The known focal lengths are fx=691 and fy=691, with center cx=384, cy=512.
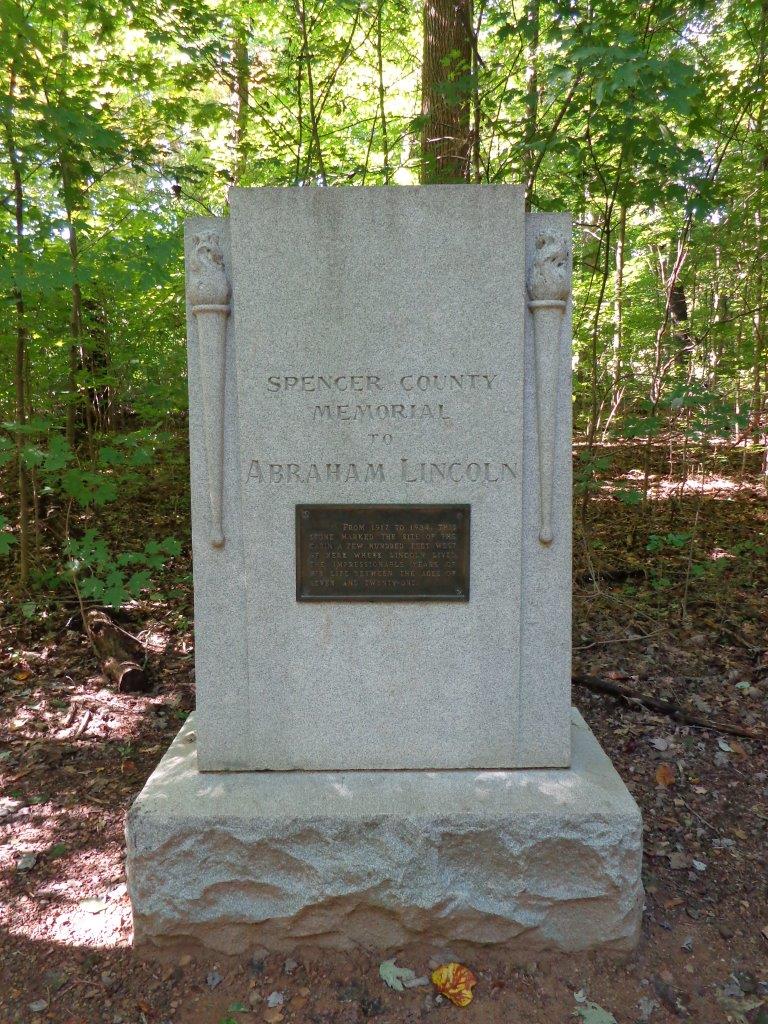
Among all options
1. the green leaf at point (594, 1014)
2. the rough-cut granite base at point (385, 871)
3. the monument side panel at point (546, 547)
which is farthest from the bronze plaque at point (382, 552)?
the green leaf at point (594, 1014)

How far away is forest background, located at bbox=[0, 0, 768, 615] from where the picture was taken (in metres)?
4.32

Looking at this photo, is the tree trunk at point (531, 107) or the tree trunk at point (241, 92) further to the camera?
the tree trunk at point (241, 92)

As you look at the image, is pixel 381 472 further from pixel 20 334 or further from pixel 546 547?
pixel 20 334

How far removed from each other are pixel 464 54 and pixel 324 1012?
267 inches

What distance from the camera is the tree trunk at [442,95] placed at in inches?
226

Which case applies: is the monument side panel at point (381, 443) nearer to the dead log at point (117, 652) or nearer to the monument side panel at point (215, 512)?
the monument side panel at point (215, 512)

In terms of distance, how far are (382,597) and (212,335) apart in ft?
3.95

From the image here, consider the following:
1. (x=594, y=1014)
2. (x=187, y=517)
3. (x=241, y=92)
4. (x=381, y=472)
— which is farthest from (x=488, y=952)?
(x=241, y=92)

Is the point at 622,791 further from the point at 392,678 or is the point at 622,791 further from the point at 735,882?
the point at 392,678

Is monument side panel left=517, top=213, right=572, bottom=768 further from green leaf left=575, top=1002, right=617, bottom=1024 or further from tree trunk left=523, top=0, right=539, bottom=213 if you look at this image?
tree trunk left=523, top=0, right=539, bottom=213

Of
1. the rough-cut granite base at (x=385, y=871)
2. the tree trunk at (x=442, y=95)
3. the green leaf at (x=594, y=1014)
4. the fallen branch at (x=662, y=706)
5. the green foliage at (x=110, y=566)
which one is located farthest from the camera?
the tree trunk at (x=442, y=95)

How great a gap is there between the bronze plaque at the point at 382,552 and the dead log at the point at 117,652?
97.7 inches

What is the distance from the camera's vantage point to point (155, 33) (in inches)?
199

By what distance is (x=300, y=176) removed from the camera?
585 centimetres
